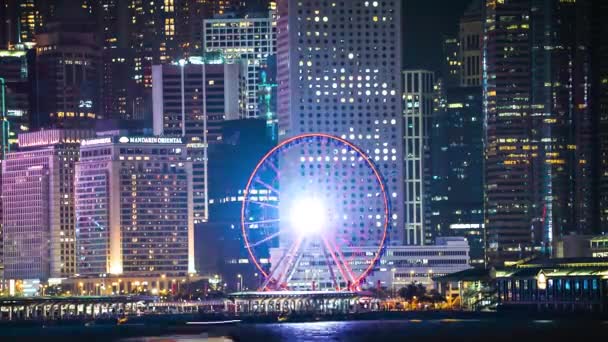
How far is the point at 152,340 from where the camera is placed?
17838 centimetres

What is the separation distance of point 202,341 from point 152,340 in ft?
12.8

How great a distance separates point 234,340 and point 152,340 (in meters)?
8.65

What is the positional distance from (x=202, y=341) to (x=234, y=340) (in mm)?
5985

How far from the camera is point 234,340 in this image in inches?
7259

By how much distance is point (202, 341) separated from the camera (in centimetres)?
17888
